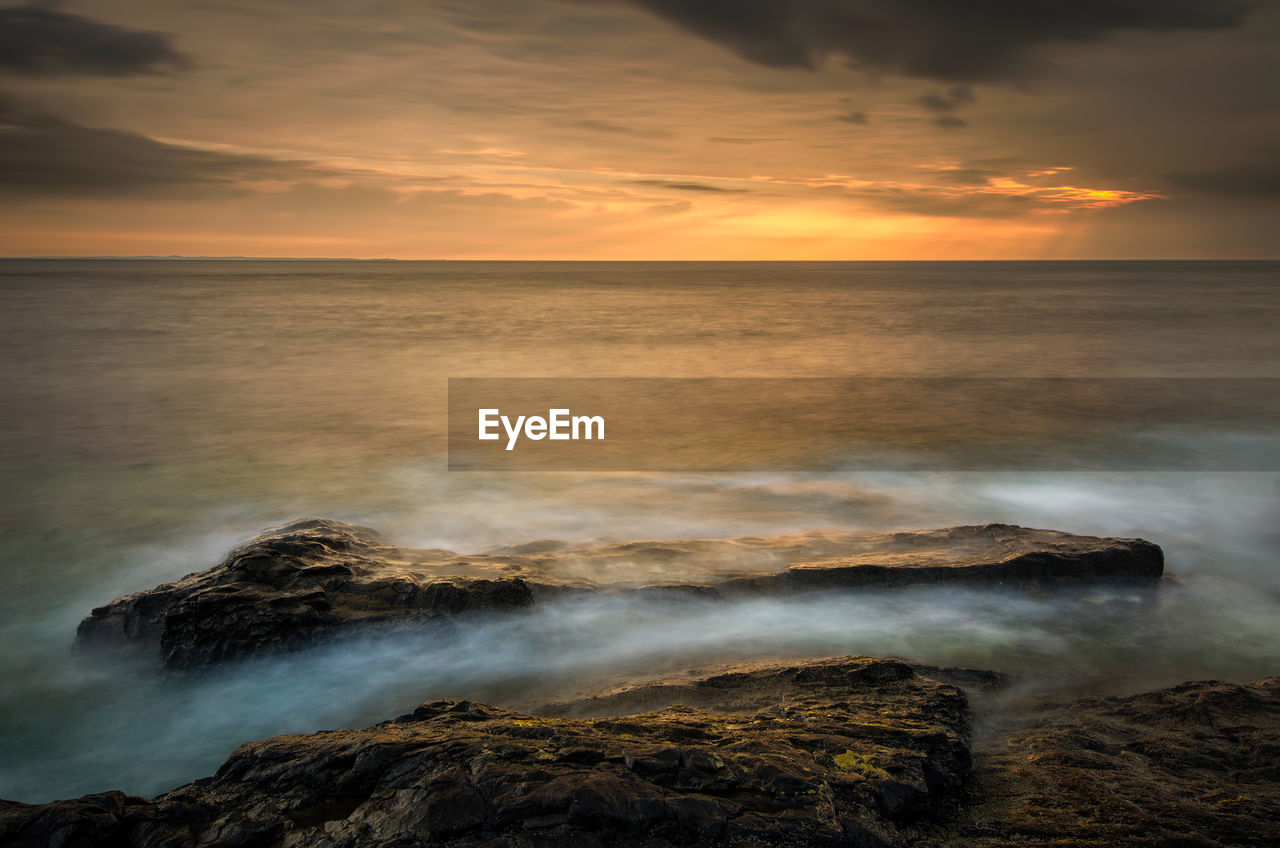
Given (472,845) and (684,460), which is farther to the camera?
(684,460)

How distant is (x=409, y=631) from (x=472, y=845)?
12.3 feet

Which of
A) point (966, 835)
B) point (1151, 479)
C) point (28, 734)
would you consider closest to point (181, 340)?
point (28, 734)

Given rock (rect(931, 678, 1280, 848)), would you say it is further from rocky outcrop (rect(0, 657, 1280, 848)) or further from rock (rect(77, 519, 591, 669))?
rock (rect(77, 519, 591, 669))

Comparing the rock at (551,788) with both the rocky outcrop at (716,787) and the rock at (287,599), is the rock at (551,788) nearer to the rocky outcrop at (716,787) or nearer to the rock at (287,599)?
the rocky outcrop at (716,787)

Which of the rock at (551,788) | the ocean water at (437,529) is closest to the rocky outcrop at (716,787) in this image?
the rock at (551,788)

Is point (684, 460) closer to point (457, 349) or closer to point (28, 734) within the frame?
point (28, 734)

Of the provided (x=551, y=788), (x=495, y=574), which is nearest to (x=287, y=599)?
(x=495, y=574)

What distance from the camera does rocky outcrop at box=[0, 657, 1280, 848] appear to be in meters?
3.34

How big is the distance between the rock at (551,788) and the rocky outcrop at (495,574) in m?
2.46

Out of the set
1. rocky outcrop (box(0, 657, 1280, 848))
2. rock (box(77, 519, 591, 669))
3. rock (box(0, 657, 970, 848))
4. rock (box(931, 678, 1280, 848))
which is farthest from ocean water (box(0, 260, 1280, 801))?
rock (box(0, 657, 970, 848))

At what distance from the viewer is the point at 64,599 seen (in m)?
8.50

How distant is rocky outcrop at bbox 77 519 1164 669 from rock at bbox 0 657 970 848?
246 cm

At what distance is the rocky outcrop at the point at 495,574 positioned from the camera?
6480 millimetres

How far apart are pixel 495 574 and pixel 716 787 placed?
14.3 feet
